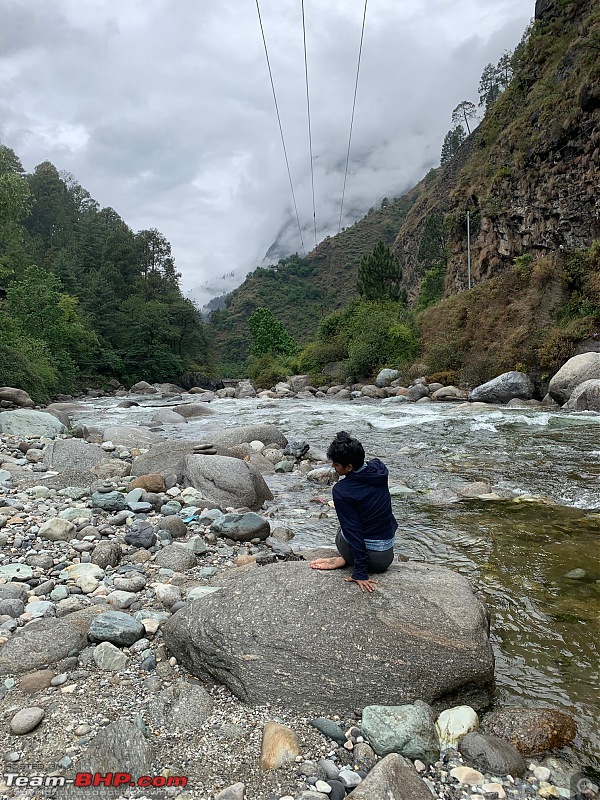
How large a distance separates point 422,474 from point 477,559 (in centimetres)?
374

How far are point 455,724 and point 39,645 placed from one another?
259 centimetres

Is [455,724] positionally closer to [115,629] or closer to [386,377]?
[115,629]

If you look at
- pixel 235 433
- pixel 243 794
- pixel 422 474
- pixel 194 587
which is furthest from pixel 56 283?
pixel 243 794

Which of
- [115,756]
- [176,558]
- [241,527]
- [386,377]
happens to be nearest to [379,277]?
[386,377]

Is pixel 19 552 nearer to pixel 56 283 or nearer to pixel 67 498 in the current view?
pixel 67 498

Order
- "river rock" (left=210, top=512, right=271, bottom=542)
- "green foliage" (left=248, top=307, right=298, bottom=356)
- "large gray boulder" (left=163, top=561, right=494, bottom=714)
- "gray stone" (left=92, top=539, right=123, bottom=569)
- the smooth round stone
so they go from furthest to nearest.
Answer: "green foliage" (left=248, top=307, right=298, bottom=356)
"river rock" (left=210, top=512, right=271, bottom=542)
"gray stone" (left=92, top=539, right=123, bottom=569)
"large gray boulder" (left=163, top=561, right=494, bottom=714)
the smooth round stone

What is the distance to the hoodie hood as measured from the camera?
139 inches

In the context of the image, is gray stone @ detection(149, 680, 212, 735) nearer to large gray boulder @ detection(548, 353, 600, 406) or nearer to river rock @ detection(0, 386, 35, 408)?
large gray boulder @ detection(548, 353, 600, 406)

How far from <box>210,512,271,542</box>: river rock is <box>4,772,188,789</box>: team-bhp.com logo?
345 cm

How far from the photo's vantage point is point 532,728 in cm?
288

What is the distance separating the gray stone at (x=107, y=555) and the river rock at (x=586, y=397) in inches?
569

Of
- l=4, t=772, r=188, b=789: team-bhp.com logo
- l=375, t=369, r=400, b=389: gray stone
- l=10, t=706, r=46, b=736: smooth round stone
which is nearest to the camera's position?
l=4, t=772, r=188, b=789: team-bhp.com logo

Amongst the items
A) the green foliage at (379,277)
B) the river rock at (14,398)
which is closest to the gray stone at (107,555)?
the river rock at (14,398)

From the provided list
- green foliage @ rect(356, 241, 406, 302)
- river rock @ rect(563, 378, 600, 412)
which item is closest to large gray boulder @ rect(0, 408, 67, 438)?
river rock @ rect(563, 378, 600, 412)
